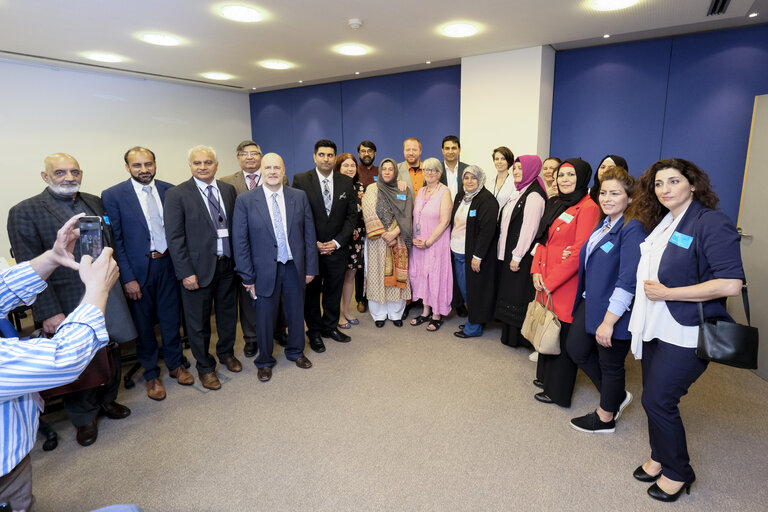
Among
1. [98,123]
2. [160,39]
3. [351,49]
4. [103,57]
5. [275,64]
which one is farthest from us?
[98,123]

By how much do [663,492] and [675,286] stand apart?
103cm

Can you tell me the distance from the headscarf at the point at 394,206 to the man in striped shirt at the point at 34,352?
2.83 m

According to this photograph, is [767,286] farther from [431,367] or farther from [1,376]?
[1,376]

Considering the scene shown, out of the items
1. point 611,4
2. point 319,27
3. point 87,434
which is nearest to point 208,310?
point 87,434

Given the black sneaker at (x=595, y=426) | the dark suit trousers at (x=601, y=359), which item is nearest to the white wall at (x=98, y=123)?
the dark suit trousers at (x=601, y=359)

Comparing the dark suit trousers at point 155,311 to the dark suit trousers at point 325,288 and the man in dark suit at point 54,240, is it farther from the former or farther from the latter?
the dark suit trousers at point 325,288

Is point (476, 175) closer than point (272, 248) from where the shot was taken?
No

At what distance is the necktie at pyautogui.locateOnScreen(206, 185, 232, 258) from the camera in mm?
3010

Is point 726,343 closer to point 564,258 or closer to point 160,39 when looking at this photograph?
point 564,258

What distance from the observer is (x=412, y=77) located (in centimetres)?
706

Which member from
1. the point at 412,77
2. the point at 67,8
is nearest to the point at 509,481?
Result: the point at 67,8

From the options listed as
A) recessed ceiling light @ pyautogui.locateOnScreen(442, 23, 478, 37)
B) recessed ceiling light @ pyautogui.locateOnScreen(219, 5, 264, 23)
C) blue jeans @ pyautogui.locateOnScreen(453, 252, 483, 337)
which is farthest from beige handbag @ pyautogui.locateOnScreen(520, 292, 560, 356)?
recessed ceiling light @ pyautogui.locateOnScreen(219, 5, 264, 23)

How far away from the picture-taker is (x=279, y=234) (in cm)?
314

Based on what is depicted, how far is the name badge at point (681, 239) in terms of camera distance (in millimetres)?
1790
